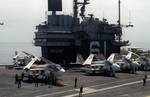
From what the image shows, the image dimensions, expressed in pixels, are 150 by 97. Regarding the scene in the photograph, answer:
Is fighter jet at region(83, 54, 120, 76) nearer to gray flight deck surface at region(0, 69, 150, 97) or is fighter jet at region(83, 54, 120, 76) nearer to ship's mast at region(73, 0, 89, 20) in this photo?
gray flight deck surface at region(0, 69, 150, 97)

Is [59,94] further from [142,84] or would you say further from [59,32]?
[59,32]

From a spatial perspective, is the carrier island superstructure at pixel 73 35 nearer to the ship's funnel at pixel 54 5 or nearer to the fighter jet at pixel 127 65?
the ship's funnel at pixel 54 5

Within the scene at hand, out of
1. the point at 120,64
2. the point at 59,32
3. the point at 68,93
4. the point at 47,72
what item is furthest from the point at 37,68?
the point at 59,32

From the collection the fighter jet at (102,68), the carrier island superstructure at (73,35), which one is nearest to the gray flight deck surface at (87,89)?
the fighter jet at (102,68)

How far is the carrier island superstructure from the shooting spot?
328 feet

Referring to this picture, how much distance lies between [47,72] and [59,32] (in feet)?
119

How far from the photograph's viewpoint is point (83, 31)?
100375mm

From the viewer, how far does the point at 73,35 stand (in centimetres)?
10094

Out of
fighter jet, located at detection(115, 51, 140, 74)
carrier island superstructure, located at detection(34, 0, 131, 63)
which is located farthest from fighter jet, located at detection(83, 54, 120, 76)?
carrier island superstructure, located at detection(34, 0, 131, 63)

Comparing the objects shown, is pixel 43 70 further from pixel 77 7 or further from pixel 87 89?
pixel 77 7

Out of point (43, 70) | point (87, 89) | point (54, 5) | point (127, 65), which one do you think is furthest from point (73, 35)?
point (87, 89)

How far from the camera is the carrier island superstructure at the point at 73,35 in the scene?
99.9m

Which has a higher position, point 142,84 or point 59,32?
point 59,32

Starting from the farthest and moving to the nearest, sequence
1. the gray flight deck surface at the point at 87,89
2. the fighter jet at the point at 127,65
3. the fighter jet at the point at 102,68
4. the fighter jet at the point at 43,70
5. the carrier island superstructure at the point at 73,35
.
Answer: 1. the carrier island superstructure at the point at 73,35
2. the fighter jet at the point at 127,65
3. the fighter jet at the point at 102,68
4. the fighter jet at the point at 43,70
5. the gray flight deck surface at the point at 87,89
